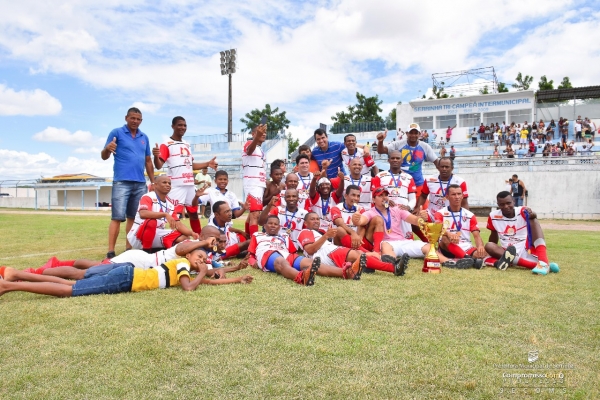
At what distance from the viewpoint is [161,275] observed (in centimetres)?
484

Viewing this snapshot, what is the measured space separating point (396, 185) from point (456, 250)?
1517 millimetres

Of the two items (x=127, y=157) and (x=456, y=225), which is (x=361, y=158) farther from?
(x=127, y=157)

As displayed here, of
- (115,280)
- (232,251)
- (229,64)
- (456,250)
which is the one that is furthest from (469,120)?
(115,280)

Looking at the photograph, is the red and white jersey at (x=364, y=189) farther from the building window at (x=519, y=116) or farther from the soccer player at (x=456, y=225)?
the building window at (x=519, y=116)

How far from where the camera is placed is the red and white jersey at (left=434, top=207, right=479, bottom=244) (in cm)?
714

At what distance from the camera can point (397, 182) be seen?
7.73 metres

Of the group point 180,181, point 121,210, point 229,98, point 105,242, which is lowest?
point 105,242

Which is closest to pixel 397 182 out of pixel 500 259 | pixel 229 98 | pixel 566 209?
pixel 500 259

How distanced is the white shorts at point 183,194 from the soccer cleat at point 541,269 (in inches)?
215

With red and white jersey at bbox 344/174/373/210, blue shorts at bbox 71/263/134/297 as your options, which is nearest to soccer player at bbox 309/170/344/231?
red and white jersey at bbox 344/174/373/210

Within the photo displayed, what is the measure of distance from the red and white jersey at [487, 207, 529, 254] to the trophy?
1.04 metres

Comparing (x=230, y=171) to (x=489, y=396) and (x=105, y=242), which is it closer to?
(x=105, y=242)

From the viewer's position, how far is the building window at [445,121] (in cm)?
3734

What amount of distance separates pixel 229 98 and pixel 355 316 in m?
34.1
